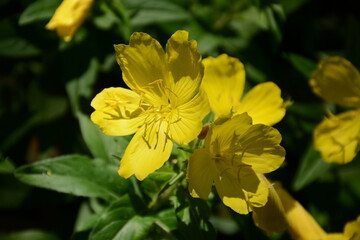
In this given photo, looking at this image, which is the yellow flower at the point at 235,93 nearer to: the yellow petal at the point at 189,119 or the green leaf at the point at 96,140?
the yellow petal at the point at 189,119

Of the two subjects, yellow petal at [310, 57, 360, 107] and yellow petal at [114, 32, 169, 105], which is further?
yellow petal at [310, 57, 360, 107]

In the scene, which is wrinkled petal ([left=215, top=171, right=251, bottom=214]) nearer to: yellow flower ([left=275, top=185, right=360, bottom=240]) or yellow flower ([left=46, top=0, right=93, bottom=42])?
yellow flower ([left=275, top=185, right=360, bottom=240])

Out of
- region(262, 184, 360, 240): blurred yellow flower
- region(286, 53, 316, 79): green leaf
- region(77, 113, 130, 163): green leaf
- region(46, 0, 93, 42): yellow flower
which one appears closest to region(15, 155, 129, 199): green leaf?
region(77, 113, 130, 163): green leaf

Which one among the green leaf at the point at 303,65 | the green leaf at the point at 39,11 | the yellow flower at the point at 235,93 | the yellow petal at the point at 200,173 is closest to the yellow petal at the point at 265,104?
the yellow flower at the point at 235,93

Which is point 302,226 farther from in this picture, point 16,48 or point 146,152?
point 16,48

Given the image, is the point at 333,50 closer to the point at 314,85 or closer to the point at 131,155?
the point at 314,85

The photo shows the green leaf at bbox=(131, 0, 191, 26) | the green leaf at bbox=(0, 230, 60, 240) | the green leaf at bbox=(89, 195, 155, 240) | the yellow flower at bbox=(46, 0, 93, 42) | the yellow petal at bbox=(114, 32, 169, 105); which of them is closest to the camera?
the yellow petal at bbox=(114, 32, 169, 105)
